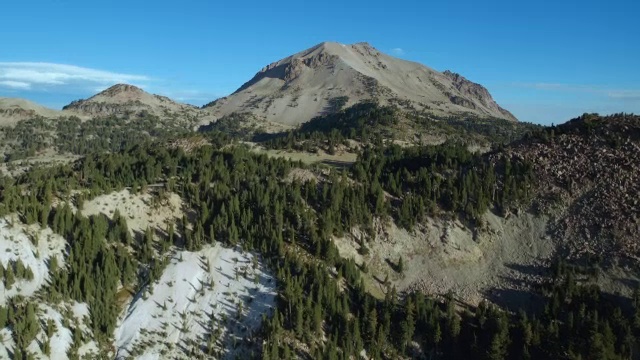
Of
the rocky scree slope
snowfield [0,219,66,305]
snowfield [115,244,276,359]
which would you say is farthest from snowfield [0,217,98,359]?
the rocky scree slope

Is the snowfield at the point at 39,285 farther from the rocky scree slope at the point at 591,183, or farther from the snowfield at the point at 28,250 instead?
the rocky scree slope at the point at 591,183

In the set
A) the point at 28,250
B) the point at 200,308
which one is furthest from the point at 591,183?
the point at 28,250

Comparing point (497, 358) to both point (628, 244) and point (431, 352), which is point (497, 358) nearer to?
point (431, 352)

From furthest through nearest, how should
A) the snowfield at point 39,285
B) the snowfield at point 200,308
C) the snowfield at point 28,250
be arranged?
the snowfield at point 28,250, the snowfield at point 200,308, the snowfield at point 39,285

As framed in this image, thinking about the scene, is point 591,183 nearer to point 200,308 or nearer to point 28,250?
point 200,308

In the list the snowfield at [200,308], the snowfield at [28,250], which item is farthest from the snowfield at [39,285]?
the snowfield at [200,308]

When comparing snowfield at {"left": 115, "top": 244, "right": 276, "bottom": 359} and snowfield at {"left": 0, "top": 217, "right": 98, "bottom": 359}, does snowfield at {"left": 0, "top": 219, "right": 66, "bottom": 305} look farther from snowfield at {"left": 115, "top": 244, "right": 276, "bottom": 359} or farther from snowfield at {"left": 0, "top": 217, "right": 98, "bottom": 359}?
snowfield at {"left": 115, "top": 244, "right": 276, "bottom": 359}

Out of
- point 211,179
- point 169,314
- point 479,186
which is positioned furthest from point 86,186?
point 479,186

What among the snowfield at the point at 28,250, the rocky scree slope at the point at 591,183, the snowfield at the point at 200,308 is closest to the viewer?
the snowfield at the point at 200,308

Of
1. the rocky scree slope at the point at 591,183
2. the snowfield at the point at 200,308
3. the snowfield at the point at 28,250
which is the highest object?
the rocky scree slope at the point at 591,183
